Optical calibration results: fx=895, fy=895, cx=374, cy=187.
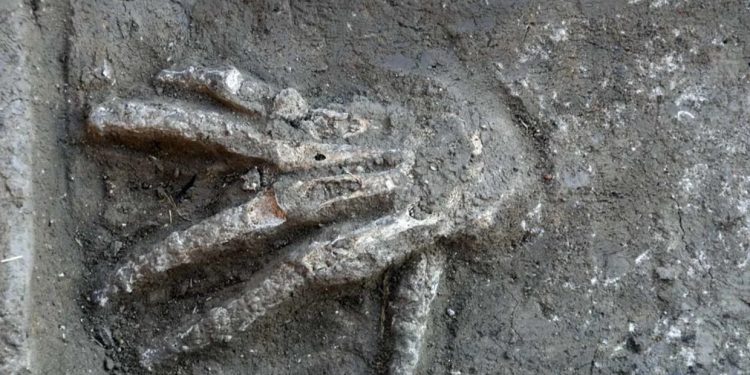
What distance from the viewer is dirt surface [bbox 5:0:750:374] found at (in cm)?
224

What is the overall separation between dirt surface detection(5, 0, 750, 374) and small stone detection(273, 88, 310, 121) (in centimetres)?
4

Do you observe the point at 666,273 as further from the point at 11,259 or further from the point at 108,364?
the point at 11,259

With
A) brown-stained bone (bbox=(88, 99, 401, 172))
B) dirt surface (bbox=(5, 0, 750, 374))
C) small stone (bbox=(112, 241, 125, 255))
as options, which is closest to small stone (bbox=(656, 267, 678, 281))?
dirt surface (bbox=(5, 0, 750, 374))

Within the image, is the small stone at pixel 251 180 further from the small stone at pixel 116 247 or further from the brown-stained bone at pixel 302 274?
the small stone at pixel 116 247

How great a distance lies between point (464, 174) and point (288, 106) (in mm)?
483

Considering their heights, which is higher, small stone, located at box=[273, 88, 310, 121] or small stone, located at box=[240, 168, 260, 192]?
small stone, located at box=[273, 88, 310, 121]

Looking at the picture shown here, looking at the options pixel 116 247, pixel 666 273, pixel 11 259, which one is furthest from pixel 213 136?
pixel 666 273

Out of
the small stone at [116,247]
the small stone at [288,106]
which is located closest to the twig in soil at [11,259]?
the small stone at [116,247]

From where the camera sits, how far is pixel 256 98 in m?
2.31

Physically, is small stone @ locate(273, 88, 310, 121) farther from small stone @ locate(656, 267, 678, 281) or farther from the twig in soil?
small stone @ locate(656, 267, 678, 281)

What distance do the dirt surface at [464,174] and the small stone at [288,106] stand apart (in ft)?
0.14

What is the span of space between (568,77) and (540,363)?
0.77 metres

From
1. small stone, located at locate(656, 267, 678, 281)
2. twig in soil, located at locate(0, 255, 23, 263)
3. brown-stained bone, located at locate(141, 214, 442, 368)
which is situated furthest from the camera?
small stone, located at locate(656, 267, 678, 281)

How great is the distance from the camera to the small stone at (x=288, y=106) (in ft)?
7.51
